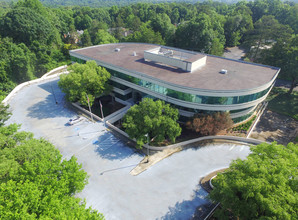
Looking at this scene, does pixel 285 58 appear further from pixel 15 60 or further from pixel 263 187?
pixel 15 60

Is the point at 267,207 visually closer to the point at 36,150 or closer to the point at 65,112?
the point at 36,150

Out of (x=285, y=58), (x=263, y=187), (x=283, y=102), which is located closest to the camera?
(x=263, y=187)

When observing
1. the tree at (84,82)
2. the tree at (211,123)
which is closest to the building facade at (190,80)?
the tree at (211,123)

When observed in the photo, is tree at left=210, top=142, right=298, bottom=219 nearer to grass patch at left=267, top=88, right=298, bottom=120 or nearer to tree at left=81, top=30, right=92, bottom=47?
grass patch at left=267, top=88, right=298, bottom=120

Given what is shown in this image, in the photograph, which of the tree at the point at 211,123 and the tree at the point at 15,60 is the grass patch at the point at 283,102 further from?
the tree at the point at 15,60

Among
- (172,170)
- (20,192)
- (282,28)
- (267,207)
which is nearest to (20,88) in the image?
(20,192)

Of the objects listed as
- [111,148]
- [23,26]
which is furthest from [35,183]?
[23,26]
